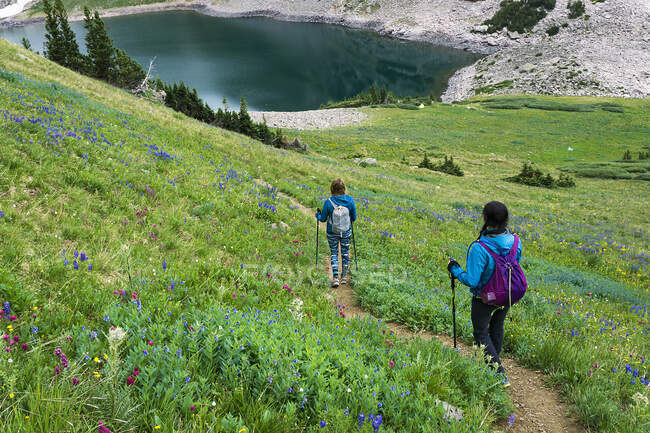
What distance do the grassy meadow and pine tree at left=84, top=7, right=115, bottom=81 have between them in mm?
45493

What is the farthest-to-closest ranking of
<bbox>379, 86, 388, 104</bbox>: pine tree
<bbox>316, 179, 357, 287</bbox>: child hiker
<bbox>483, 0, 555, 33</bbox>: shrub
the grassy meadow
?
<bbox>483, 0, 555, 33</bbox>: shrub → <bbox>379, 86, 388, 104</bbox>: pine tree → <bbox>316, 179, 357, 287</bbox>: child hiker → the grassy meadow

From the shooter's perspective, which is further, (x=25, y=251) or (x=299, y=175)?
(x=299, y=175)

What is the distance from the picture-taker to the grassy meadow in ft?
9.43

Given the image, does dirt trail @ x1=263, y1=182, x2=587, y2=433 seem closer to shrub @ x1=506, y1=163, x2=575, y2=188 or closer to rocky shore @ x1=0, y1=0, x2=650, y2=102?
shrub @ x1=506, y1=163, x2=575, y2=188

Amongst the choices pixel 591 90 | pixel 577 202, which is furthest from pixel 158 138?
pixel 591 90

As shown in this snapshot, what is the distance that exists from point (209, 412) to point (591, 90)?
5061 inches

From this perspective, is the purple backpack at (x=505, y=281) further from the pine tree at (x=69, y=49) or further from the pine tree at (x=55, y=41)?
the pine tree at (x=55, y=41)

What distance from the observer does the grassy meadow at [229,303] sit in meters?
2.88

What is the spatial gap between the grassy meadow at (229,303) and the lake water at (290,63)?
78.9m

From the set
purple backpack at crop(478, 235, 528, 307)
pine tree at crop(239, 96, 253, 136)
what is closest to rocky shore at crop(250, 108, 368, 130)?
pine tree at crop(239, 96, 253, 136)

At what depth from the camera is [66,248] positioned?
526 cm

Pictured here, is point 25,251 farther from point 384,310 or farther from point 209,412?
point 384,310

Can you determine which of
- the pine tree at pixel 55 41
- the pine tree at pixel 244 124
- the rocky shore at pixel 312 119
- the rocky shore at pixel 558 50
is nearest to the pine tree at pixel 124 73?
the pine tree at pixel 55 41

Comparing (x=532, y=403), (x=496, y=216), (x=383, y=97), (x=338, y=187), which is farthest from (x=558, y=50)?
(x=532, y=403)
